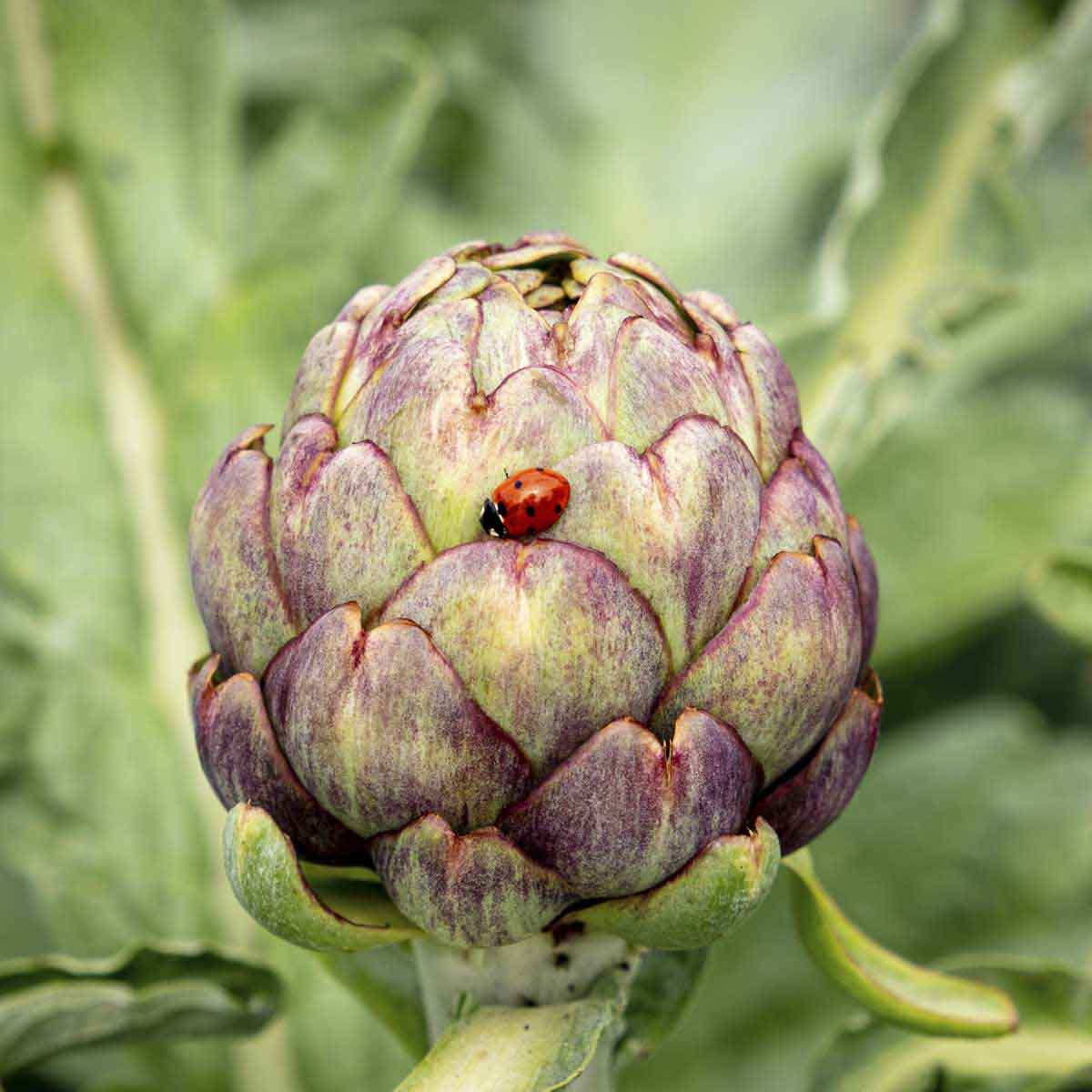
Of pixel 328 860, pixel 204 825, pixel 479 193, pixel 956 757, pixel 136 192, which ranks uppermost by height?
pixel 136 192

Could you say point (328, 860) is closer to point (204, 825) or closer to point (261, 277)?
point (204, 825)

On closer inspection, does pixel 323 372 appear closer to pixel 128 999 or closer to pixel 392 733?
pixel 392 733

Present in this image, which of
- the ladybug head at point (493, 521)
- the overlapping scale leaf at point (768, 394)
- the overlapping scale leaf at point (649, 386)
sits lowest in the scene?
the overlapping scale leaf at point (768, 394)

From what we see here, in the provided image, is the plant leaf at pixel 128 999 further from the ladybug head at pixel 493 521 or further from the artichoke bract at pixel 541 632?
the ladybug head at pixel 493 521

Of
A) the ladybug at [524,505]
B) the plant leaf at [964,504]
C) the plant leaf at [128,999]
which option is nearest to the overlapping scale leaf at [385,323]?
the ladybug at [524,505]

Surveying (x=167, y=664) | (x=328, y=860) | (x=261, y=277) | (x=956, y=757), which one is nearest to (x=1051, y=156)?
(x=956, y=757)

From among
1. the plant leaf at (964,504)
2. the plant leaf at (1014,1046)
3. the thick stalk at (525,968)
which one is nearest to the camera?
the thick stalk at (525,968)

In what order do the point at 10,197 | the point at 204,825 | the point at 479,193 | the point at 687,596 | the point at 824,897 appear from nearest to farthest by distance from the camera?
the point at 687,596 < the point at 824,897 < the point at 204,825 < the point at 10,197 < the point at 479,193
